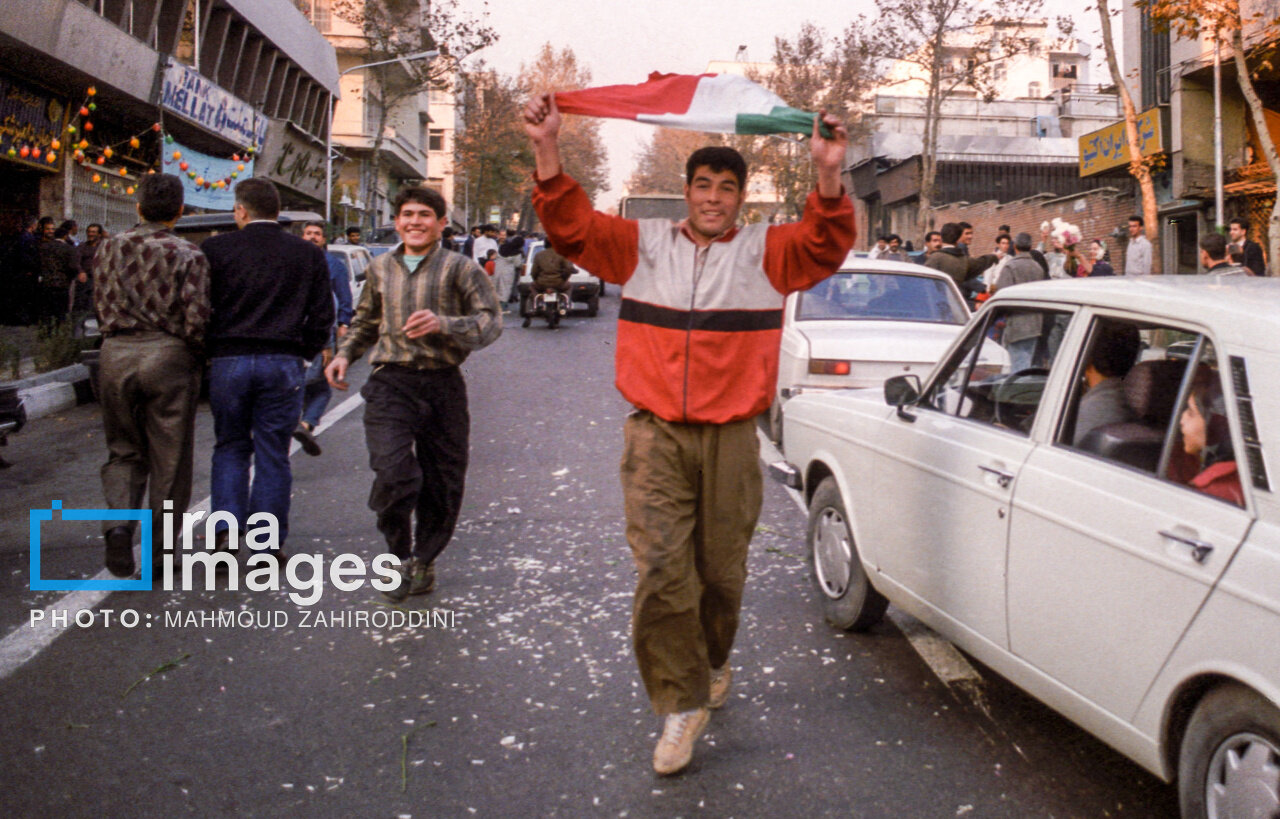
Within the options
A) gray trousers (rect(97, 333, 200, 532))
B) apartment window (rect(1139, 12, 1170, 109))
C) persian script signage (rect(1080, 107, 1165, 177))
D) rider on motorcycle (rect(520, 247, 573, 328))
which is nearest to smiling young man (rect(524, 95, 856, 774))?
gray trousers (rect(97, 333, 200, 532))

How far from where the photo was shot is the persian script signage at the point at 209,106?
24419mm

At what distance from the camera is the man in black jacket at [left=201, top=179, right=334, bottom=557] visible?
5801 mm

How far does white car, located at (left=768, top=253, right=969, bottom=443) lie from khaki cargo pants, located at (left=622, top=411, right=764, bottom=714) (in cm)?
525

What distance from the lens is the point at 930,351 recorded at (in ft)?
29.5

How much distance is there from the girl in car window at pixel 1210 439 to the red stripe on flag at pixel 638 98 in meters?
1.79

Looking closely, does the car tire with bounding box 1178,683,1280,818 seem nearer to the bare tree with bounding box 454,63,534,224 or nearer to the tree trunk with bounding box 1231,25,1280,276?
the tree trunk with bounding box 1231,25,1280,276

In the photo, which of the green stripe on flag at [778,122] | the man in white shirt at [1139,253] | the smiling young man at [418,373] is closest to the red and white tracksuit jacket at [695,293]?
the green stripe on flag at [778,122]

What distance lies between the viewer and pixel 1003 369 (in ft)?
14.0

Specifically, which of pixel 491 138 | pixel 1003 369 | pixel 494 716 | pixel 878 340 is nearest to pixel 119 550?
pixel 494 716

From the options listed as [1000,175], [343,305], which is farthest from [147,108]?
[1000,175]

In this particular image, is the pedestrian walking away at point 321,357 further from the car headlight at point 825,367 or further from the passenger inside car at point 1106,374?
the passenger inside car at point 1106,374

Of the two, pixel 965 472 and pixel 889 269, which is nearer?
pixel 965 472

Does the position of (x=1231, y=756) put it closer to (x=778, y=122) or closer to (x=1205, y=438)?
(x=1205, y=438)

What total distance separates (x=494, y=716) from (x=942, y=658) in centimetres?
179
